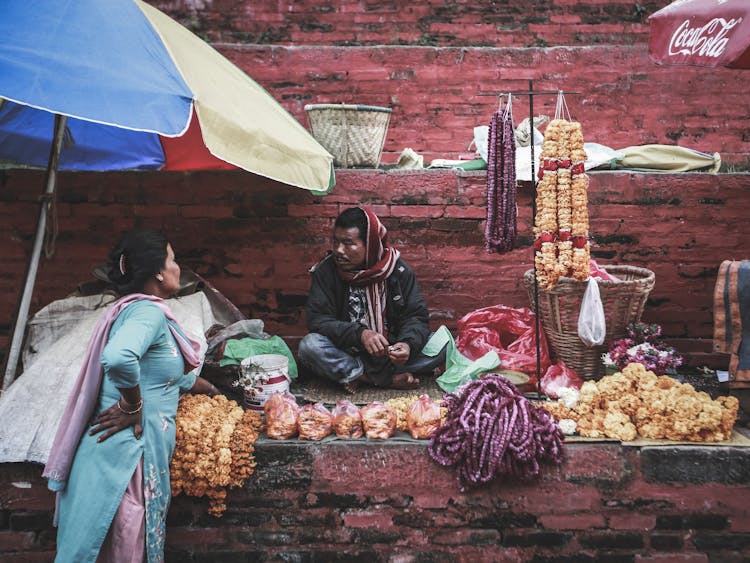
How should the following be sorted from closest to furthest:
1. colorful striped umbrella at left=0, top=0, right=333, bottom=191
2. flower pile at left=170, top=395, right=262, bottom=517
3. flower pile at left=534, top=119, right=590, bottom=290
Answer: colorful striped umbrella at left=0, top=0, right=333, bottom=191, flower pile at left=170, top=395, right=262, bottom=517, flower pile at left=534, top=119, right=590, bottom=290

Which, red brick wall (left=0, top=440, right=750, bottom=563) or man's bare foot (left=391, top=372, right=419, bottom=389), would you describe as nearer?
red brick wall (left=0, top=440, right=750, bottom=563)

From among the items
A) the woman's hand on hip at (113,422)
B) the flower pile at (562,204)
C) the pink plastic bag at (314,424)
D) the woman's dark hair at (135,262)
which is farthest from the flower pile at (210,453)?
the flower pile at (562,204)

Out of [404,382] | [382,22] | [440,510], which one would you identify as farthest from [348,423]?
[382,22]

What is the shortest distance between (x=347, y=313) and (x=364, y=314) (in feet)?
0.37

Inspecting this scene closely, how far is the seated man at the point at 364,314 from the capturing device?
12.5 ft

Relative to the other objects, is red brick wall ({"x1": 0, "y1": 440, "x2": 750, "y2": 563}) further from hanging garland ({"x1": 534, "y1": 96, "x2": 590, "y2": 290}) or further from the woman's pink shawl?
hanging garland ({"x1": 534, "y1": 96, "x2": 590, "y2": 290})

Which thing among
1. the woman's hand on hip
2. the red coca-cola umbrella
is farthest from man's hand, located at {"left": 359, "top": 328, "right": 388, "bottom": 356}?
the red coca-cola umbrella

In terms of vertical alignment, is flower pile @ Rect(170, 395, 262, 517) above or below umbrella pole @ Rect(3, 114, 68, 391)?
below

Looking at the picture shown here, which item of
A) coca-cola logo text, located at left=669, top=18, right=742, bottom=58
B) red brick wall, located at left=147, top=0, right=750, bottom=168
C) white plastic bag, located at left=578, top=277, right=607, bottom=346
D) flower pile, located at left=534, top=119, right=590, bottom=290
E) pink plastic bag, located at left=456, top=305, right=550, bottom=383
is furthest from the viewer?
red brick wall, located at left=147, top=0, right=750, bottom=168

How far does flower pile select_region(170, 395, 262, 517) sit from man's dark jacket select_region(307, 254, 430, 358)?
0.92 metres

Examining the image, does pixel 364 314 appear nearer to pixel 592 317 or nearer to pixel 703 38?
pixel 592 317

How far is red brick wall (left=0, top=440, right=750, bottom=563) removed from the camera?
3027mm

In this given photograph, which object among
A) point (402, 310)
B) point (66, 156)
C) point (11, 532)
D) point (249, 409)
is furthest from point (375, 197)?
point (11, 532)

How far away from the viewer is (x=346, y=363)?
12.6 ft
